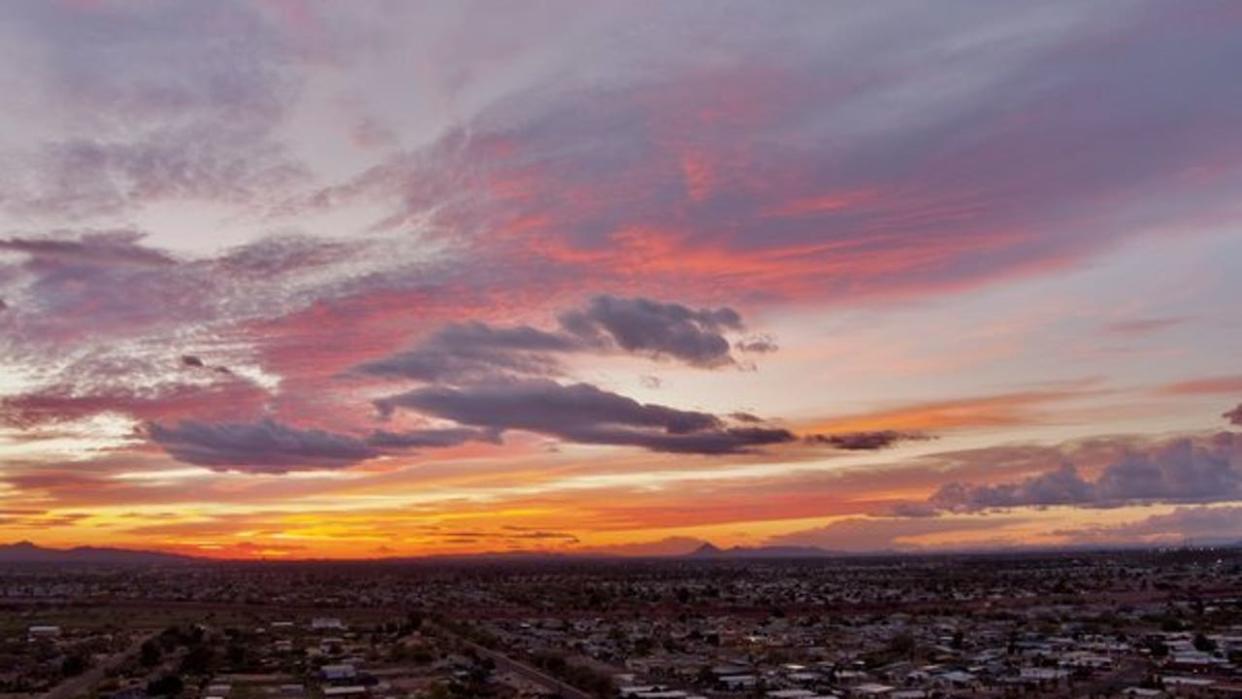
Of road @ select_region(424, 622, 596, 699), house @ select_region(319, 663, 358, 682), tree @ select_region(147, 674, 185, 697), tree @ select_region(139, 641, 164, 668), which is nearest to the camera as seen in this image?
tree @ select_region(147, 674, 185, 697)

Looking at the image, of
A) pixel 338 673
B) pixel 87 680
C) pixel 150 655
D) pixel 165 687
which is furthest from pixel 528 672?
pixel 87 680

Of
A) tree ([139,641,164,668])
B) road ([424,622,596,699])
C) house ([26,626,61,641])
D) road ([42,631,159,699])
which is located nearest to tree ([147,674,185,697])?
road ([42,631,159,699])

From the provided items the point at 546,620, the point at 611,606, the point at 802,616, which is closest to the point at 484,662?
the point at 546,620

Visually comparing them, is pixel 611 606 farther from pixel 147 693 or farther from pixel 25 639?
pixel 147 693

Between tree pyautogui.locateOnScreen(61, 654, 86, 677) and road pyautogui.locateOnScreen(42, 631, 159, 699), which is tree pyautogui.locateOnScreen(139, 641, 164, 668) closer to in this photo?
road pyautogui.locateOnScreen(42, 631, 159, 699)

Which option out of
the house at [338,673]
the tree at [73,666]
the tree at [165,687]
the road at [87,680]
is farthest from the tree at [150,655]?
the house at [338,673]

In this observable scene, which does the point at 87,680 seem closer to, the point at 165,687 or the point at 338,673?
the point at 165,687

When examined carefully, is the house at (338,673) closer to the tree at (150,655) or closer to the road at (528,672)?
the road at (528,672)

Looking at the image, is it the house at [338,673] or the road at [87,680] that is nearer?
the road at [87,680]

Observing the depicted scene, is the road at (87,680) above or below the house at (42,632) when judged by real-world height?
below
